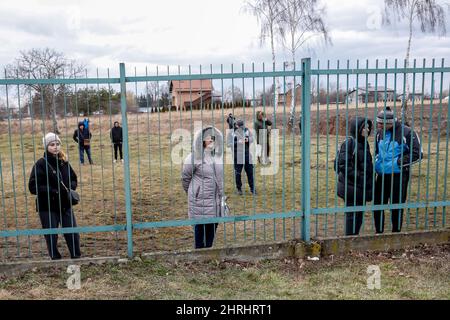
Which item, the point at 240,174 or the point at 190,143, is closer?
the point at 190,143

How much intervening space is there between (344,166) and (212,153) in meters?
1.52

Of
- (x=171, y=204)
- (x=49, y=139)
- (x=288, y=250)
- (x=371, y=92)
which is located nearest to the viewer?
(x=49, y=139)

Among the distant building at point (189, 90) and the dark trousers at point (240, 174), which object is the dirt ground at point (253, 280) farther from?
the dark trousers at point (240, 174)

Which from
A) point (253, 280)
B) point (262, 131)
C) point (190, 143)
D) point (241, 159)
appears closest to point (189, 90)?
point (190, 143)

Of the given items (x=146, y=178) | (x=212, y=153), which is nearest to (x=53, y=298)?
(x=212, y=153)

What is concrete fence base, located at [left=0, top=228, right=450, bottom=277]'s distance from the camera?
4.70m

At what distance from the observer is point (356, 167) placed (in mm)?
5219

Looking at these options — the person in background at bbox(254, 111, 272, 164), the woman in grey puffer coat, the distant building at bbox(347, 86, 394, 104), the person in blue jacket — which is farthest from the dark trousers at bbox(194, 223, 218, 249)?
the person in background at bbox(254, 111, 272, 164)

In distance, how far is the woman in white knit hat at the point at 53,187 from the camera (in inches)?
189

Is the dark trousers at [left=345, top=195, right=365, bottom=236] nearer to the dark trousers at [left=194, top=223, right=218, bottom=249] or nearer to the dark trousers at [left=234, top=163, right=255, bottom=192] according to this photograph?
the dark trousers at [left=194, top=223, right=218, bottom=249]

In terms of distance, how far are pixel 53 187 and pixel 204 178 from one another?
5.27 ft

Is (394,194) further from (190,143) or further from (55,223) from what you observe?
(55,223)

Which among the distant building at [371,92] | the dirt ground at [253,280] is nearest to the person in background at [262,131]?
the distant building at [371,92]
